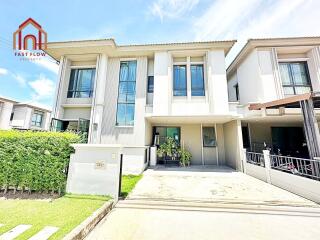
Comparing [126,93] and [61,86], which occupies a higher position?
[61,86]

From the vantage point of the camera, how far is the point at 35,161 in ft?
16.5

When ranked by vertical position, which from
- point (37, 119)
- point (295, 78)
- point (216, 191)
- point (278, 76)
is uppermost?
point (295, 78)

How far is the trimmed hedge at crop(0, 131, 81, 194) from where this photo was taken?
497 cm

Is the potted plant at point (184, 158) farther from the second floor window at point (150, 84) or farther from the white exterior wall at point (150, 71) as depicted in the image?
the second floor window at point (150, 84)

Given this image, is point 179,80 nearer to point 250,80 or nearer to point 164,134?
point 164,134

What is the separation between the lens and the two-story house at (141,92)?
976cm

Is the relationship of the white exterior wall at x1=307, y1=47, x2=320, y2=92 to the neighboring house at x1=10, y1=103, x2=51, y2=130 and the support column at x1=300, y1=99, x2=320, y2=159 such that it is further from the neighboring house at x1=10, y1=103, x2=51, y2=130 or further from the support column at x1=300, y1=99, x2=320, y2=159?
the neighboring house at x1=10, y1=103, x2=51, y2=130

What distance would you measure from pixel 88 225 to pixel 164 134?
Result: 9.78m

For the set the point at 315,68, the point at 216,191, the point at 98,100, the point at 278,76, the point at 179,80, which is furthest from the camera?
the point at 179,80

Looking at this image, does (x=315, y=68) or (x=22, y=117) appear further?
(x=22, y=117)

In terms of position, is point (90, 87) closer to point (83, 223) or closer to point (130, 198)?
point (130, 198)

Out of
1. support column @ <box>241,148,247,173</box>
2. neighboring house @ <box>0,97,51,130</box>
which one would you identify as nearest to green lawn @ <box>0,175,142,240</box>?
support column @ <box>241,148,247,173</box>

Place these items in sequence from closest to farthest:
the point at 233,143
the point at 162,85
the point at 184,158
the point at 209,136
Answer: the point at 162,85 → the point at 233,143 → the point at 184,158 → the point at 209,136

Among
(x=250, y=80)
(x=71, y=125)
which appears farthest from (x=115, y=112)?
(x=250, y=80)
